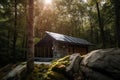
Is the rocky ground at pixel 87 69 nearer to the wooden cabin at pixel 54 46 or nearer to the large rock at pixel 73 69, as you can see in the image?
the large rock at pixel 73 69

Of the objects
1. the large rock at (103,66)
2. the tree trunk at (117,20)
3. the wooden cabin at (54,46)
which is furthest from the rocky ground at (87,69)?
the wooden cabin at (54,46)

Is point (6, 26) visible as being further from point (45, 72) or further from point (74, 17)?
point (74, 17)

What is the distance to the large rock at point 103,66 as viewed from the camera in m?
9.24

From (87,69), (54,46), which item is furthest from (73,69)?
(54,46)

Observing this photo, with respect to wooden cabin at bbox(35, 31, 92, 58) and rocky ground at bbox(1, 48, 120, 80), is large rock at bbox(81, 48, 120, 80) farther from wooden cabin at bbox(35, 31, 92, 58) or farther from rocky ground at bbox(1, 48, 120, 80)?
wooden cabin at bbox(35, 31, 92, 58)

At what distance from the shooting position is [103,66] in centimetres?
952

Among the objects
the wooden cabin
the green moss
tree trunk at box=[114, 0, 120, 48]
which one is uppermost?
tree trunk at box=[114, 0, 120, 48]

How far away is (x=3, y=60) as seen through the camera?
26797 millimetres

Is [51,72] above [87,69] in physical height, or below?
below

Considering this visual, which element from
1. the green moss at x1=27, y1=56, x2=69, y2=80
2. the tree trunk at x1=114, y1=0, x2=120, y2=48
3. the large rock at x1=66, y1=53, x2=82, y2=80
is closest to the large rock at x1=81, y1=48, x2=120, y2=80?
the large rock at x1=66, y1=53, x2=82, y2=80

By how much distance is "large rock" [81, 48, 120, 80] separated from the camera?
30.3 feet

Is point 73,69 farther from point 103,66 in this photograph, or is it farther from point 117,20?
point 117,20

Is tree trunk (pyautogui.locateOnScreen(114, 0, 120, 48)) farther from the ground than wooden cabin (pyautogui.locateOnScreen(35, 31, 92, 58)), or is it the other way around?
tree trunk (pyautogui.locateOnScreen(114, 0, 120, 48))

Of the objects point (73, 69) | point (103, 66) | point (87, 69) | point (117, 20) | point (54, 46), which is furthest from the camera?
point (54, 46)
